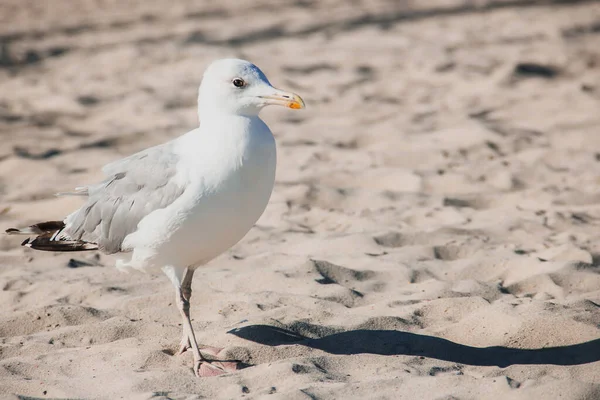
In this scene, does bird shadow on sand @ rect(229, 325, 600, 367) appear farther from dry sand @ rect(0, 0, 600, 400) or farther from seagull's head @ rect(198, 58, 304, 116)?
seagull's head @ rect(198, 58, 304, 116)

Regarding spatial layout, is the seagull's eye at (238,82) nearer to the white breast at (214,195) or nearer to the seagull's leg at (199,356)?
the white breast at (214,195)

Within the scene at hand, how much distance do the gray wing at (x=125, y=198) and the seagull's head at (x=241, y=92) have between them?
31 cm

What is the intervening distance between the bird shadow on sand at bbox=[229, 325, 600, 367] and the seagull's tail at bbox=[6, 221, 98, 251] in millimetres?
872

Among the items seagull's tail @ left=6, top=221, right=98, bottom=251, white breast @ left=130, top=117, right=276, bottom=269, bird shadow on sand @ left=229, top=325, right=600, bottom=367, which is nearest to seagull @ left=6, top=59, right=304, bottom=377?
white breast @ left=130, top=117, right=276, bottom=269

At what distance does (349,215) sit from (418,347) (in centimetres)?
183

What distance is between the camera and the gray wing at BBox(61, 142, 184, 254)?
3.60 meters

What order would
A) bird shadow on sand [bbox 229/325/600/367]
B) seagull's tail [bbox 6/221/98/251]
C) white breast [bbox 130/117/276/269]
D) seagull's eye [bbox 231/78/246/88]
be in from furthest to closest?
seagull's tail [bbox 6/221/98/251] < seagull's eye [bbox 231/78/246/88] < bird shadow on sand [bbox 229/325/600/367] < white breast [bbox 130/117/276/269]

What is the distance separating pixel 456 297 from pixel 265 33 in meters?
6.95

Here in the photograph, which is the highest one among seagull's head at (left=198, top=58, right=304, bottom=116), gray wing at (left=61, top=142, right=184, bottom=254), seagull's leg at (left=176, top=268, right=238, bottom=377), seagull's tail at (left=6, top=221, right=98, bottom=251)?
seagull's head at (left=198, top=58, right=304, bottom=116)

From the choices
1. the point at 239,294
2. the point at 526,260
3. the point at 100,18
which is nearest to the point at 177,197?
the point at 239,294

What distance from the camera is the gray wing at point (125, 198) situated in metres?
3.60

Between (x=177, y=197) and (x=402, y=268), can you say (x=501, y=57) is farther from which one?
(x=177, y=197)

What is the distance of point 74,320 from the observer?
157 inches

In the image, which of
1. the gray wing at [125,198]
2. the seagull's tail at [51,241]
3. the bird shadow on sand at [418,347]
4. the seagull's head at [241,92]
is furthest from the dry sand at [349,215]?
the seagull's head at [241,92]
